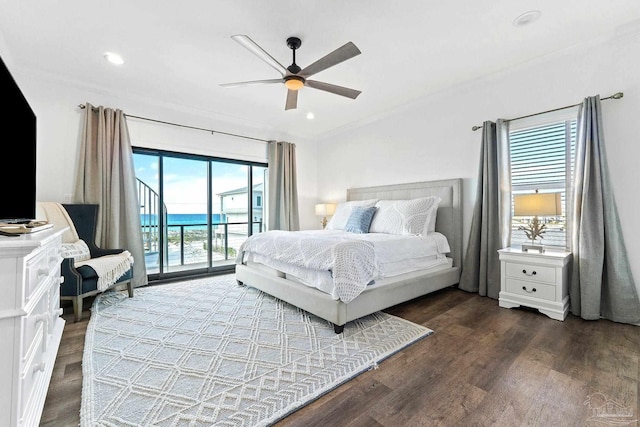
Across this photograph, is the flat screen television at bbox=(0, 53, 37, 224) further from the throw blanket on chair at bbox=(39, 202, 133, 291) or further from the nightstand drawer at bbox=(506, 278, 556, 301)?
the nightstand drawer at bbox=(506, 278, 556, 301)

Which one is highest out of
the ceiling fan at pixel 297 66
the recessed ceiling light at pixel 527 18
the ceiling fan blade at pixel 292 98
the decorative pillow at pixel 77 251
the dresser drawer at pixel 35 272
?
A: the recessed ceiling light at pixel 527 18

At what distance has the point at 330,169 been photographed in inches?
219

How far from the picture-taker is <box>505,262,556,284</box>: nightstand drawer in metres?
2.56

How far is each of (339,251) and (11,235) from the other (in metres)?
1.86

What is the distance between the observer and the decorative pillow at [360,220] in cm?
369

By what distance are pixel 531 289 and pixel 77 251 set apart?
180 inches

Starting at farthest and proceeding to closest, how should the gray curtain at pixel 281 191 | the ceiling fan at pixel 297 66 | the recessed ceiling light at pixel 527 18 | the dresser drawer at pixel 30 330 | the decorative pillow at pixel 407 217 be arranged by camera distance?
the gray curtain at pixel 281 191 → the decorative pillow at pixel 407 217 → the recessed ceiling light at pixel 527 18 → the ceiling fan at pixel 297 66 → the dresser drawer at pixel 30 330

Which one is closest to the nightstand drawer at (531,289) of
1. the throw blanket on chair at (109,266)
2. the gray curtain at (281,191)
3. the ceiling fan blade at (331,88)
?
the ceiling fan blade at (331,88)

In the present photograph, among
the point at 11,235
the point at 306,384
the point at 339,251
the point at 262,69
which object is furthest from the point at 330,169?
the point at 11,235

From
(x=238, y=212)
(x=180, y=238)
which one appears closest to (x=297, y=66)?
(x=238, y=212)

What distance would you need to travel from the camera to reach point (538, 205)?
103 inches

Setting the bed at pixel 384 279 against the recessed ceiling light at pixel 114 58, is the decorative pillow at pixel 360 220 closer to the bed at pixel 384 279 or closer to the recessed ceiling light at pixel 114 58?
the bed at pixel 384 279

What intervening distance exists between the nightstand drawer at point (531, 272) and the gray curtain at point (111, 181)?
442 cm

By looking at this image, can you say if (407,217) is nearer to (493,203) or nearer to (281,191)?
(493,203)
